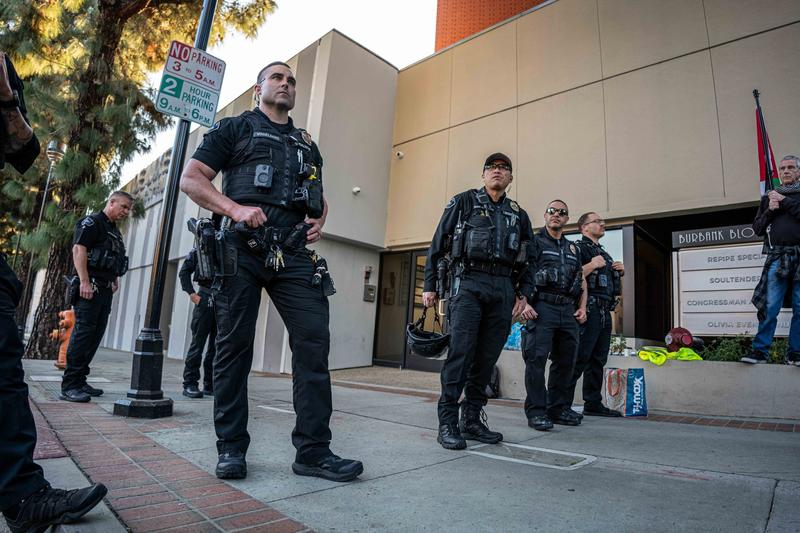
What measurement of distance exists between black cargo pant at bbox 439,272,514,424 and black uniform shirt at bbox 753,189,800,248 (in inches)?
136

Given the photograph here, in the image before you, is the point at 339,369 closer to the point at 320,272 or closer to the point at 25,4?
the point at 320,272

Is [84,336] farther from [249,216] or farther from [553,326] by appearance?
[553,326]

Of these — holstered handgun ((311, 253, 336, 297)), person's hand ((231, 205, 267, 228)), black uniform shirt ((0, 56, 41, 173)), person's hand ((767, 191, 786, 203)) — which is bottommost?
holstered handgun ((311, 253, 336, 297))

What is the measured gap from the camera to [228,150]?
258 cm

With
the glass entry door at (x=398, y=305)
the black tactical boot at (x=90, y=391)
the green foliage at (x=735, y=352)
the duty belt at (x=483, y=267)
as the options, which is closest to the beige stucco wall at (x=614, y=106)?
the glass entry door at (x=398, y=305)

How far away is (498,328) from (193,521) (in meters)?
2.31

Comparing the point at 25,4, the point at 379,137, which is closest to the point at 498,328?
the point at 379,137

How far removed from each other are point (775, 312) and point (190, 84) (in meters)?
6.30

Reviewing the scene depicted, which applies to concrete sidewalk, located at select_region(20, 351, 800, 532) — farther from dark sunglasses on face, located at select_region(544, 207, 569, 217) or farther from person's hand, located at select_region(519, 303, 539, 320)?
dark sunglasses on face, located at select_region(544, 207, 569, 217)

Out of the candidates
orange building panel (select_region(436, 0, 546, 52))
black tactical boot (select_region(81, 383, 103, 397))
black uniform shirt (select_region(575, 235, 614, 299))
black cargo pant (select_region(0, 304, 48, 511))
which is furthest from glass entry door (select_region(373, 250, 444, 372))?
black cargo pant (select_region(0, 304, 48, 511))

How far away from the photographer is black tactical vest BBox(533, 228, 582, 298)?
14.0ft

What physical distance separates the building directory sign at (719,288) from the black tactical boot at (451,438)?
5971 mm

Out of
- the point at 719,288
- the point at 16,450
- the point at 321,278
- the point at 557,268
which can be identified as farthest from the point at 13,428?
the point at 719,288

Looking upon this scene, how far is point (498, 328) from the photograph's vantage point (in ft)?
11.4
